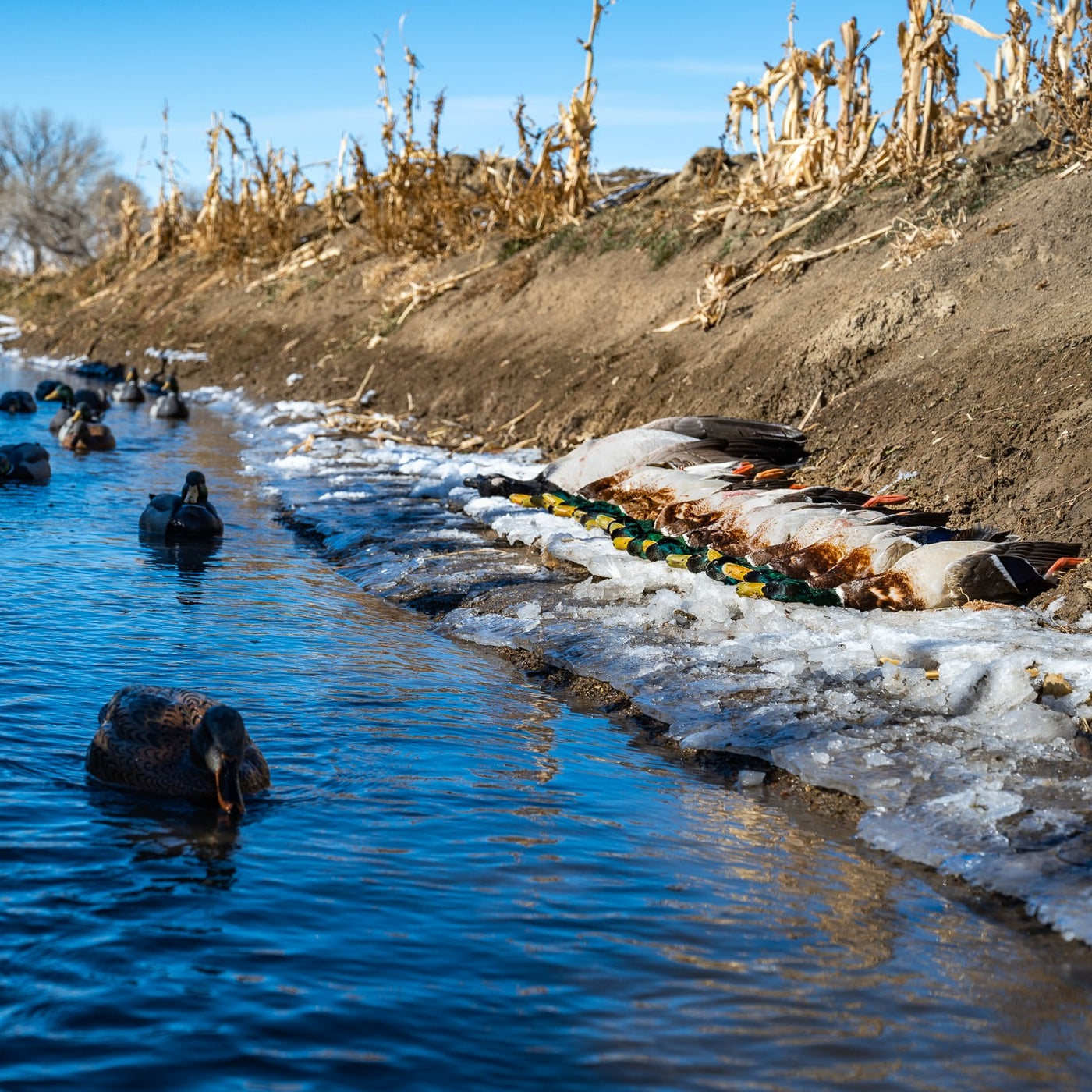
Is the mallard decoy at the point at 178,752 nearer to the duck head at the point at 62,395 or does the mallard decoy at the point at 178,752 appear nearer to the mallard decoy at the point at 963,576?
the mallard decoy at the point at 963,576

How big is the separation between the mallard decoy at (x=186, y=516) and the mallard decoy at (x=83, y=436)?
5695 mm

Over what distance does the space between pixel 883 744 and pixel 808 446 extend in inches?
249

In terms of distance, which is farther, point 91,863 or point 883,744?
point 883,744

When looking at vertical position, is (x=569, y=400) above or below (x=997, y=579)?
above

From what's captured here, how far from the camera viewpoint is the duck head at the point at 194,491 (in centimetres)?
1066

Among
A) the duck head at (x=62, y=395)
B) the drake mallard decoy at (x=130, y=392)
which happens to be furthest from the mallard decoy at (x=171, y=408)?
the drake mallard decoy at (x=130, y=392)

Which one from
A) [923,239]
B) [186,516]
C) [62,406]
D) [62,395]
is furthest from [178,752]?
[62,395]

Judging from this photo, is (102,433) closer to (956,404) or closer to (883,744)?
(956,404)

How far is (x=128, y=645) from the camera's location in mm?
7234

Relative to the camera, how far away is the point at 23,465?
42.9 feet

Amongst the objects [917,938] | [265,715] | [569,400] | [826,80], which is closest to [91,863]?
[265,715]

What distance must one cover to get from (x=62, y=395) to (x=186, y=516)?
12444mm

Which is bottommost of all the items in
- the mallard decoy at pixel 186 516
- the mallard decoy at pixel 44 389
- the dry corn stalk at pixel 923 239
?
the mallard decoy at pixel 186 516

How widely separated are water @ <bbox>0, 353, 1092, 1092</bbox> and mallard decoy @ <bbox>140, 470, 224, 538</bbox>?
3.73m
